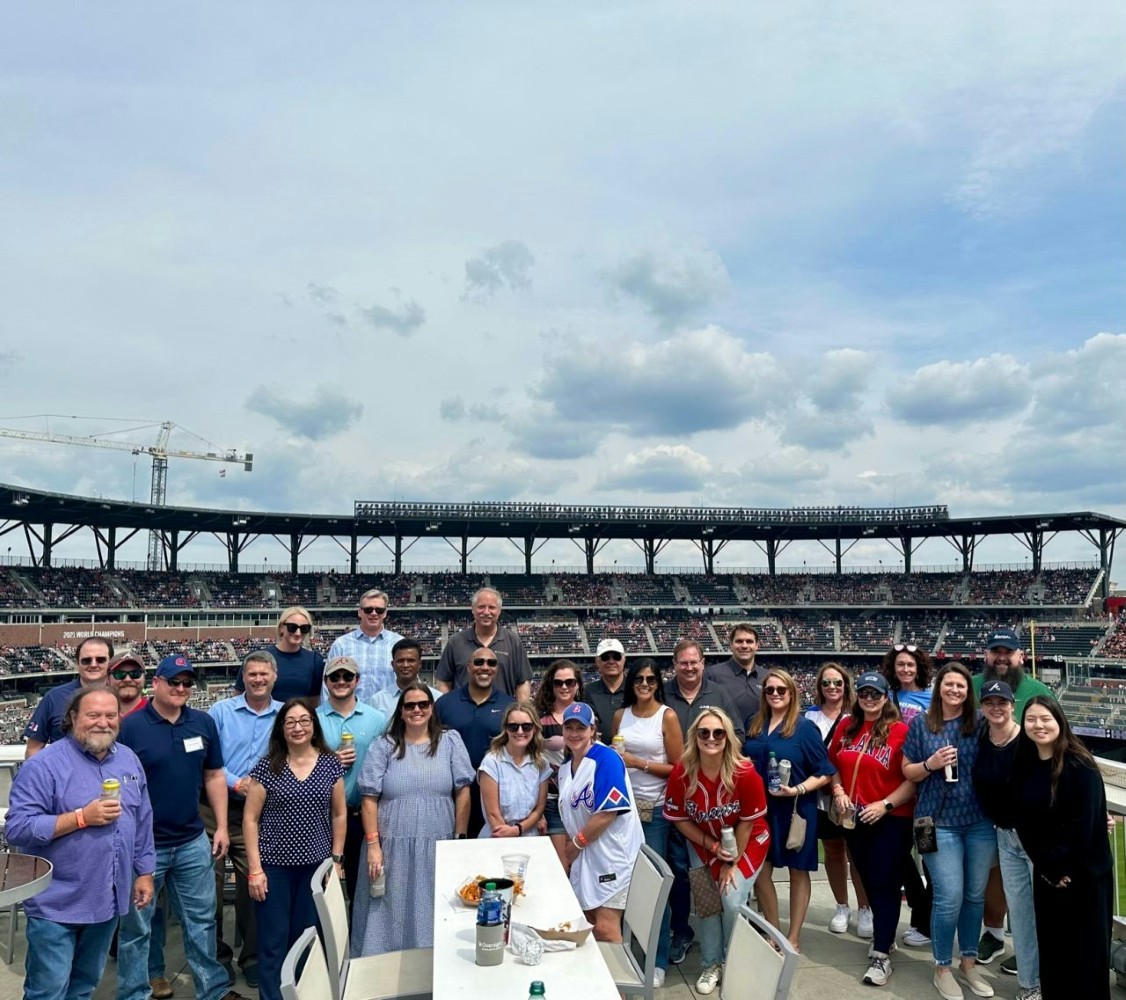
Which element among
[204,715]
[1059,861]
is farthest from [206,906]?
[1059,861]

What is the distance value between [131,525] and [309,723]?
4654 centimetres

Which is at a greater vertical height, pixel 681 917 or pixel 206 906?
pixel 206 906

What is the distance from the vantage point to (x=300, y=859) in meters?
4.39

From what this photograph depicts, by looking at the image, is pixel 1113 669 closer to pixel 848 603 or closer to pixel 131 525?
pixel 848 603

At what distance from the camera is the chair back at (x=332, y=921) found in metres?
3.49

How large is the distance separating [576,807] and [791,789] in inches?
55.3

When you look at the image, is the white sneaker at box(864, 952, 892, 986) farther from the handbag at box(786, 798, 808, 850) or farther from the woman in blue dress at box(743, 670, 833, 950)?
the handbag at box(786, 798, 808, 850)

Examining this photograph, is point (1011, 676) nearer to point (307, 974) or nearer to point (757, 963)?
point (757, 963)

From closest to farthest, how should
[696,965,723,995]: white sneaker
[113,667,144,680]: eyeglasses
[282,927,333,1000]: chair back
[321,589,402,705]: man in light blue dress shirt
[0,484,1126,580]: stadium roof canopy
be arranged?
[282,927,333,1000]: chair back < [696,965,723,995]: white sneaker < [113,667,144,680]: eyeglasses < [321,589,402,705]: man in light blue dress shirt < [0,484,1126,580]: stadium roof canopy

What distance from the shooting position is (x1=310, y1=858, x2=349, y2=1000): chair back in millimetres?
3486

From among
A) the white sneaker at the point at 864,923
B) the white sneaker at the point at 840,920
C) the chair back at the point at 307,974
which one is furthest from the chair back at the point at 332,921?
the white sneaker at the point at 864,923

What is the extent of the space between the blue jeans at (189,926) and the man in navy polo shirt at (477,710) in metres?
1.59

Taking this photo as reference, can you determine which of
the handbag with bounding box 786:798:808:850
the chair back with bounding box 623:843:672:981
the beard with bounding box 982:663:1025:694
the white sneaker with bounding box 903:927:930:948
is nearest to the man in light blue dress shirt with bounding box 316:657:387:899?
the chair back with bounding box 623:843:672:981

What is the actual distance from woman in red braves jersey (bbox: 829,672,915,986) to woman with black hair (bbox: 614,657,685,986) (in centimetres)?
109
